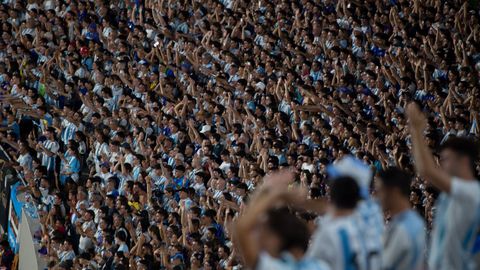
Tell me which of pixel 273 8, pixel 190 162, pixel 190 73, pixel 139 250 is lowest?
pixel 139 250

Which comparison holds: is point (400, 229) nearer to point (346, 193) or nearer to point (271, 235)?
point (346, 193)

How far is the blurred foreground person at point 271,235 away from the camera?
491cm

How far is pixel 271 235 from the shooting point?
4.92m

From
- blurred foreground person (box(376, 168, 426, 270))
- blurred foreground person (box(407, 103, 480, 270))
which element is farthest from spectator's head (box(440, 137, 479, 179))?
blurred foreground person (box(376, 168, 426, 270))

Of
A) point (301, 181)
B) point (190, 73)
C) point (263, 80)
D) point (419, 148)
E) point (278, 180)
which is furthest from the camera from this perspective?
point (190, 73)

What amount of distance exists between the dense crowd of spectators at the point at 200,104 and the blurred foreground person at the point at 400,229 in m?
5.18

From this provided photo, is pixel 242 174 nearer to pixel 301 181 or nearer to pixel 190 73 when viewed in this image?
pixel 301 181

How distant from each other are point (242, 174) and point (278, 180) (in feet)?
26.3

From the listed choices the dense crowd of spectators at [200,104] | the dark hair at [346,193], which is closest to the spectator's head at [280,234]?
the dark hair at [346,193]

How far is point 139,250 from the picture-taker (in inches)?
476

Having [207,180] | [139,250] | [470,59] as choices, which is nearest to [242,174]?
[207,180]

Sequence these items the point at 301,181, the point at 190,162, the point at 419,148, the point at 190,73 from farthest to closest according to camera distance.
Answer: the point at 190,73, the point at 190,162, the point at 301,181, the point at 419,148

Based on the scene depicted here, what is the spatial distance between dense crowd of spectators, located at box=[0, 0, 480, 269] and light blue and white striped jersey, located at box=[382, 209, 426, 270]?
517cm

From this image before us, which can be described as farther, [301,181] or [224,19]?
[224,19]
